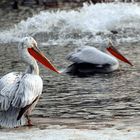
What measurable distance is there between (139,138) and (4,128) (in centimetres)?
213

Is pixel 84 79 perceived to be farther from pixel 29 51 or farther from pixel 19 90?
pixel 19 90

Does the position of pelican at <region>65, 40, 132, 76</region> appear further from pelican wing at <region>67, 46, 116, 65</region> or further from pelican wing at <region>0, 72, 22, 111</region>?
pelican wing at <region>0, 72, 22, 111</region>

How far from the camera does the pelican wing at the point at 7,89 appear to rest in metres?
8.61

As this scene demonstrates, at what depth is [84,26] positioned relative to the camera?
78.2 feet

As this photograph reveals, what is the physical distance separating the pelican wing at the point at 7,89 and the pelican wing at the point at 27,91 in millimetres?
76

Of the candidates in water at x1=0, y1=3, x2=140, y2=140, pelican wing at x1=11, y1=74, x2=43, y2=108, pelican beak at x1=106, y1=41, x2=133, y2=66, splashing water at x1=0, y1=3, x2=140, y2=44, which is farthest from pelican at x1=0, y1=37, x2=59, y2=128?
splashing water at x1=0, y1=3, x2=140, y2=44

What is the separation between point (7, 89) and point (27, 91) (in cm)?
29

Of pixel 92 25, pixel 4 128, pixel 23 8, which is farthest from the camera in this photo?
pixel 23 8

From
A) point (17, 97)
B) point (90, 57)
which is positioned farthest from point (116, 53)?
point (17, 97)

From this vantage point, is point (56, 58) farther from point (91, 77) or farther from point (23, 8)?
point (23, 8)

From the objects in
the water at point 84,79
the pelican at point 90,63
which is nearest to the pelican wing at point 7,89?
the water at point 84,79

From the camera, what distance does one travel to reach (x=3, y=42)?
2183 centimetres

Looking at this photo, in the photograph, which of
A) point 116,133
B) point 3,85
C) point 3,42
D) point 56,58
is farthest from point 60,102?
point 3,42

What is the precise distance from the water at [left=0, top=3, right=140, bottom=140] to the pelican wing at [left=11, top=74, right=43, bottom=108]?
0.39 metres
